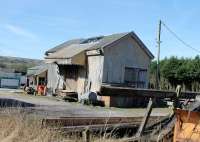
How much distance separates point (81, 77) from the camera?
40.2 metres

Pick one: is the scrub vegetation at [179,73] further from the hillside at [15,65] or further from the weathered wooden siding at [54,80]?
the hillside at [15,65]

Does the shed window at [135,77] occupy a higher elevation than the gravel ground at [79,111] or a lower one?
higher

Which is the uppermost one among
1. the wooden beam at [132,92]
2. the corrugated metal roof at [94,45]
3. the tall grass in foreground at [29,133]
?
the corrugated metal roof at [94,45]

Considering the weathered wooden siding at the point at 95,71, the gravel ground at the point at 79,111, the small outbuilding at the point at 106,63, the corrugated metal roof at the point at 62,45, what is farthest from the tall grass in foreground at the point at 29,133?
the corrugated metal roof at the point at 62,45

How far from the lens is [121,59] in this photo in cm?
3872

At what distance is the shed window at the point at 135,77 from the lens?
39.0m

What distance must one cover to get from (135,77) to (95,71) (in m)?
3.90

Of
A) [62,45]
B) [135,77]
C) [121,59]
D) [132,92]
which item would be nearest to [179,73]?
[135,77]

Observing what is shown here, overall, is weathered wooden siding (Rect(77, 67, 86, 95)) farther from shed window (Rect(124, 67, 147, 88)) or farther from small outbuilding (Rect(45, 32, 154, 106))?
shed window (Rect(124, 67, 147, 88))

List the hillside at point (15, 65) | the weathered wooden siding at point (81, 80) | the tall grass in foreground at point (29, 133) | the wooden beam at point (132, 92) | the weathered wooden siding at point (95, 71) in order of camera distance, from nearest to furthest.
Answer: the wooden beam at point (132, 92)
the tall grass in foreground at point (29, 133)
the weathered wooden siding at point (95, 71)
the weathered wooden siding at point (81, 80)
the hillside at point (15, 65)

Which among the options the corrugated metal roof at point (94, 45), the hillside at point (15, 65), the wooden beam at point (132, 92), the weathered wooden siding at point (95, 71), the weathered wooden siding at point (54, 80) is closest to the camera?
the wooden beam at point (132, 92)

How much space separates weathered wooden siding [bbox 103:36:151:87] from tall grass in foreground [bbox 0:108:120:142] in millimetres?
28096

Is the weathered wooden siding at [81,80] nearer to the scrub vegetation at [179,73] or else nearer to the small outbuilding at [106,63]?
the small outbuilding at [106,63]

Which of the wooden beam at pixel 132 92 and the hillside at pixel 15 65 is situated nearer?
the wooden beam at pixel 132 92
